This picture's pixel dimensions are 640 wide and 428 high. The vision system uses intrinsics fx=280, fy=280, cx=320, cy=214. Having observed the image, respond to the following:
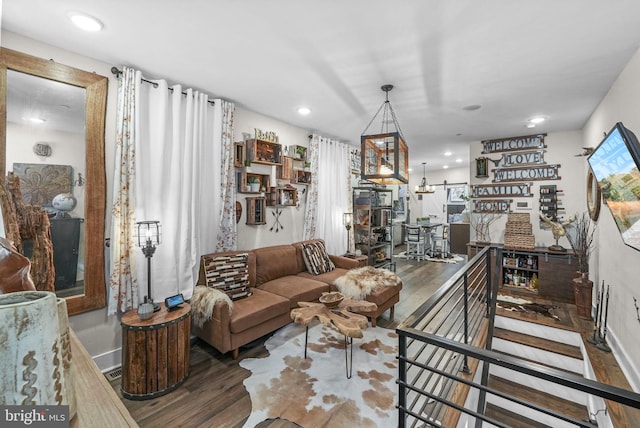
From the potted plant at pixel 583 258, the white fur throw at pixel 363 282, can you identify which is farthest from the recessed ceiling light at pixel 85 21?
the potted plant at pixel 583 258

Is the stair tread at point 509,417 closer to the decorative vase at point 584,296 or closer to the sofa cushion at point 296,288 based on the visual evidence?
the decorative vase at point 584,296

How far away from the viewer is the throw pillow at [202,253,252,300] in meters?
2.94

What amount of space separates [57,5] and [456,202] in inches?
391

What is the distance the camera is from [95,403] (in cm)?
67

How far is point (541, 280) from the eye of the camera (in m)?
4.23

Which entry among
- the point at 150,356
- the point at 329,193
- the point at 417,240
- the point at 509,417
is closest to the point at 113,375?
the point at 150,356

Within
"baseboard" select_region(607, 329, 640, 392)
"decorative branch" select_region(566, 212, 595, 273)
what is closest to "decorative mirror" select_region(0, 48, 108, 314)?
"baseboard" select_region(607, 329, 640, 392)

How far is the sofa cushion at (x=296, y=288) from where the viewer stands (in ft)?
10.3

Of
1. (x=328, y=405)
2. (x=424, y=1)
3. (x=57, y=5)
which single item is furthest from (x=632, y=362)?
(x=57, y=5)

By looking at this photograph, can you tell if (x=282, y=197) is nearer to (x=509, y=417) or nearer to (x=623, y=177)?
(x=623, y=177)

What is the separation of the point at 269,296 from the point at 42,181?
2.17 meters

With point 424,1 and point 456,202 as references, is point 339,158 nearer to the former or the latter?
point 424,1

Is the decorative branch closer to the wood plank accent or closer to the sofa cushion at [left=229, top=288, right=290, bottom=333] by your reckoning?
the sofa cushion at [left=229, top=288, right=290, bottom=333]

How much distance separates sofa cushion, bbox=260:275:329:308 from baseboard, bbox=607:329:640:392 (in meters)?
2.72
